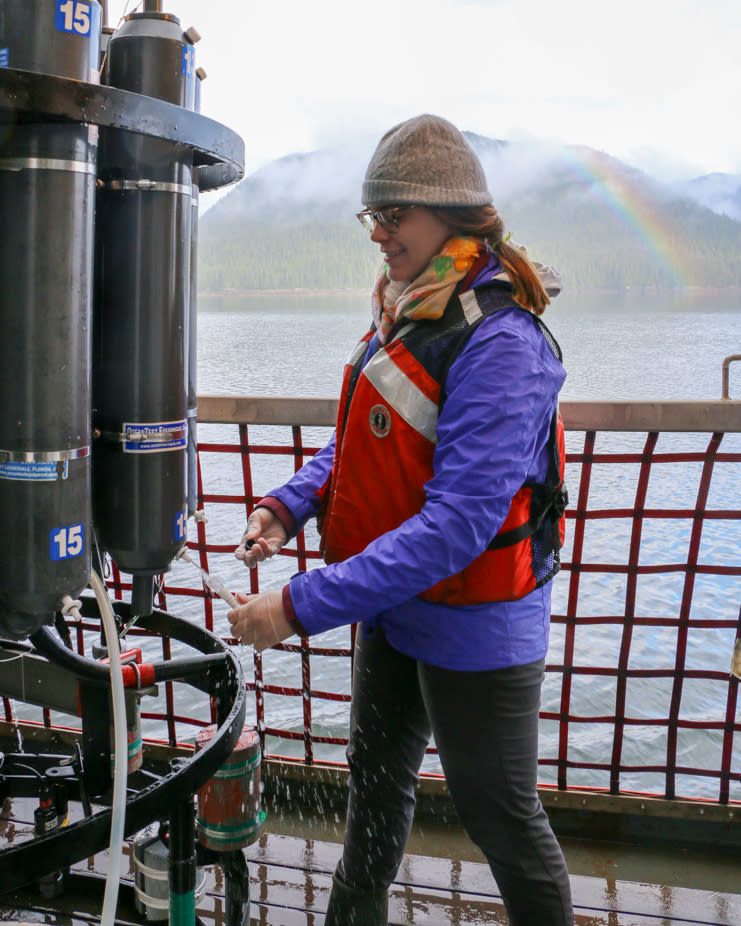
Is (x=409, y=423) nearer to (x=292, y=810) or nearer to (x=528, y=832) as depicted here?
(x=528, y=832)

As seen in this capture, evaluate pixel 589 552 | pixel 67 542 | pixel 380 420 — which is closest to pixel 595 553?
pixel 589 552

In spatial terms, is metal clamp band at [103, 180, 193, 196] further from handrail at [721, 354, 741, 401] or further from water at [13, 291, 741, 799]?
handrail at [721, 354, 741, 401]

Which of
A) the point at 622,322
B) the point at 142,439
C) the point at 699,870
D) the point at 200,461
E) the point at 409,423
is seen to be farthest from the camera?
the point at 622,322

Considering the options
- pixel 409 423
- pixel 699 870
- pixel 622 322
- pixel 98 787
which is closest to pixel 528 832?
pixel 409 423

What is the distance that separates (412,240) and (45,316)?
571 mm

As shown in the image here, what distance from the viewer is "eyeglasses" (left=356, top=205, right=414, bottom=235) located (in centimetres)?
128

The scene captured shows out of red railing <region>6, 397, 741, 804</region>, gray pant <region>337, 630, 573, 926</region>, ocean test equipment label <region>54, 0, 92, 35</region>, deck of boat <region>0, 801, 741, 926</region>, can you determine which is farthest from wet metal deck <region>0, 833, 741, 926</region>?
ocean test equipment label <region>54, 0, 92, 35</region>

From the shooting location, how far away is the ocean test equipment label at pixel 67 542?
1.03 meters

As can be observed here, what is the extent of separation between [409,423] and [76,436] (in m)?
0.48

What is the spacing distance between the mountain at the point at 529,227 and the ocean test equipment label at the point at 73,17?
325mm

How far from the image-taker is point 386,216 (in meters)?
1.29

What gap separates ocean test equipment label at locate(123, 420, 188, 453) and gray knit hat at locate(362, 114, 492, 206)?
0.46 metres

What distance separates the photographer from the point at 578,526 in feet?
7.32

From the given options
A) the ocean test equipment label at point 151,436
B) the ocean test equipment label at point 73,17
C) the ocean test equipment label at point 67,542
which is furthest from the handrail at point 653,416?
the ocean test equipment label at point 73,17
